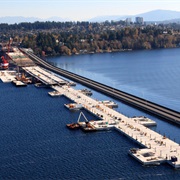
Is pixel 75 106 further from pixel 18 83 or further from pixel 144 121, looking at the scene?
pixel 18 83

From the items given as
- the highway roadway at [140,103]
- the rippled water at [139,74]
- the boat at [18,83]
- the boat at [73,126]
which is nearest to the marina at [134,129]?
the boat at [73,126]

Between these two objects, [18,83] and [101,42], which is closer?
[18,83]

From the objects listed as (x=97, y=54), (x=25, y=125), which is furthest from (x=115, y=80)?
(x=97, y=54)


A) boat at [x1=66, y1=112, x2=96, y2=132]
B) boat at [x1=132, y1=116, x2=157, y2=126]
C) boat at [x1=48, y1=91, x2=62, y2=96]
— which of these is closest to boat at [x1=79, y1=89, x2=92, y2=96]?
boat at [x1=48, y1=91, x2=62, y2=96]

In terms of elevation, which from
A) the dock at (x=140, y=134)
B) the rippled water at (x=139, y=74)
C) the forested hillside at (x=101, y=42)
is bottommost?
the rippled water at (x=139, y=74)

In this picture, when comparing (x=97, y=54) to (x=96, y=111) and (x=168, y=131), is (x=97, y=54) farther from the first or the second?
(x=168, y=131)

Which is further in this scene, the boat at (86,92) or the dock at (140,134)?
the boat at (86,92)

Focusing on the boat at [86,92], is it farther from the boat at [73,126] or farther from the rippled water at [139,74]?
the boat at [73,126]

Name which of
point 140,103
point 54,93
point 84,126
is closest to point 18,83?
point 54,93

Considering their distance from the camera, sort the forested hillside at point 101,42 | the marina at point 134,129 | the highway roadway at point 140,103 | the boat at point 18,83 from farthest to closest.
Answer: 1. the forested hillside at point 101,42
2. the boat at point 18,83
3. the highway roadway at point 140,103
4. the marina at point 134,129

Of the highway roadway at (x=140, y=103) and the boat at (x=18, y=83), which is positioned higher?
the highway roadway at (x=140, y=103)

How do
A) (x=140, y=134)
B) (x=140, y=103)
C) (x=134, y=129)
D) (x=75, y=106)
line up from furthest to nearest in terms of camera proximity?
(x=140, y=103) < (x=75, y=106) < (x=134, y=129) < (x=140, y=134)
